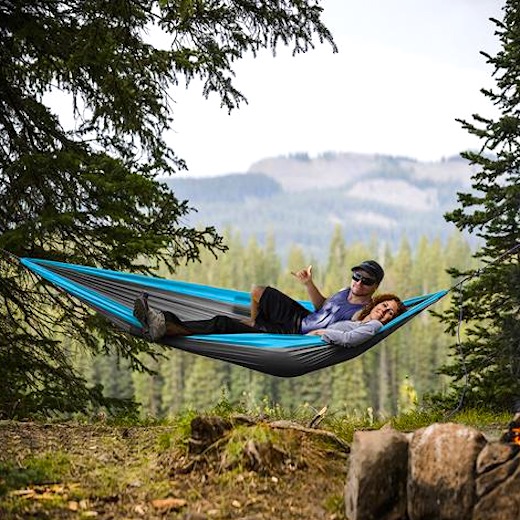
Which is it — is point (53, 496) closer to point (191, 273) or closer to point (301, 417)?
point (301, 417)

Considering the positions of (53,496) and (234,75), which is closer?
(53,496)

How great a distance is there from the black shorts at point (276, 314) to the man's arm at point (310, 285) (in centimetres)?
15

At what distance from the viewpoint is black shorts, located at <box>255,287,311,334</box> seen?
5.12 m

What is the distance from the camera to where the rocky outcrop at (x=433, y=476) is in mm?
2914

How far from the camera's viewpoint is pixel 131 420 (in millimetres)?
5191

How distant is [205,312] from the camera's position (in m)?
5.12

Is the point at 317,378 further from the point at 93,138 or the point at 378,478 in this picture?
the point at 378,478

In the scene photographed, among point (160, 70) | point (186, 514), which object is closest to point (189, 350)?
point (186, 514)

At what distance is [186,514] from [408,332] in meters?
67.3

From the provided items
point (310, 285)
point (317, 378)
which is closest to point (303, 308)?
point (310, 285)

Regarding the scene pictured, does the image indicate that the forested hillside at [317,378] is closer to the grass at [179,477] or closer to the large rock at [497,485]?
the grass at [179,477]

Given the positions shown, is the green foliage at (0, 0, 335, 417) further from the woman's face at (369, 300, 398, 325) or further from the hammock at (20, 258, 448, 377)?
the woman's face at (369, 300, 398, 325)

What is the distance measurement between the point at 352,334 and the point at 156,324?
1148mm

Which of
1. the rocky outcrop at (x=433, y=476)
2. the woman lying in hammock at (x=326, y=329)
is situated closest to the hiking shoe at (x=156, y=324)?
the woman lying in hammock at (x=326, y=329)
